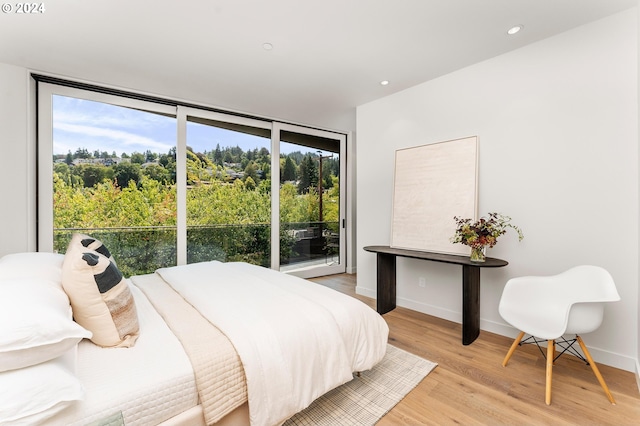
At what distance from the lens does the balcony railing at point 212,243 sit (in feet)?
11.2

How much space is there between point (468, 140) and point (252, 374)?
9.35 feet

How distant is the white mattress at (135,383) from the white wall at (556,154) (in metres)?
2.75

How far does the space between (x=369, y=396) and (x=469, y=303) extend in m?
1.32

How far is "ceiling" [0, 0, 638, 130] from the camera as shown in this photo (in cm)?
205

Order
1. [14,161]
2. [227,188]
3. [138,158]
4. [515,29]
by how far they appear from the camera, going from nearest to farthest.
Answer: [515,29] → [14,161] → [138,158] → [227,188]

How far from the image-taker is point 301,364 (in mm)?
1514

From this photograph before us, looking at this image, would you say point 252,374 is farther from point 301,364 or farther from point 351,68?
point 351,68

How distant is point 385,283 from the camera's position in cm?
342

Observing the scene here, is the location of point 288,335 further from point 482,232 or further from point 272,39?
point 272,39

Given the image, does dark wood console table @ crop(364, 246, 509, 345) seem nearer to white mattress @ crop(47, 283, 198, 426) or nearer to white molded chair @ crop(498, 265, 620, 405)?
white molded chair @ crop(498, 265, 620, 405)

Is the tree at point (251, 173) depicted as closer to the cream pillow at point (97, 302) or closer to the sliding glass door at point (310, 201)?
the sliding glass door at point (310, 201)

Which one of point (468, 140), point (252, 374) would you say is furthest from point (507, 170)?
point (252, 374)

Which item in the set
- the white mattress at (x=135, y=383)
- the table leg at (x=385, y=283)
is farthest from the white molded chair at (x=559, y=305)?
the white mattress at (x=135, y=383)

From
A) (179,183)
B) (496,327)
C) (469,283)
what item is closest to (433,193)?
(469,283)
